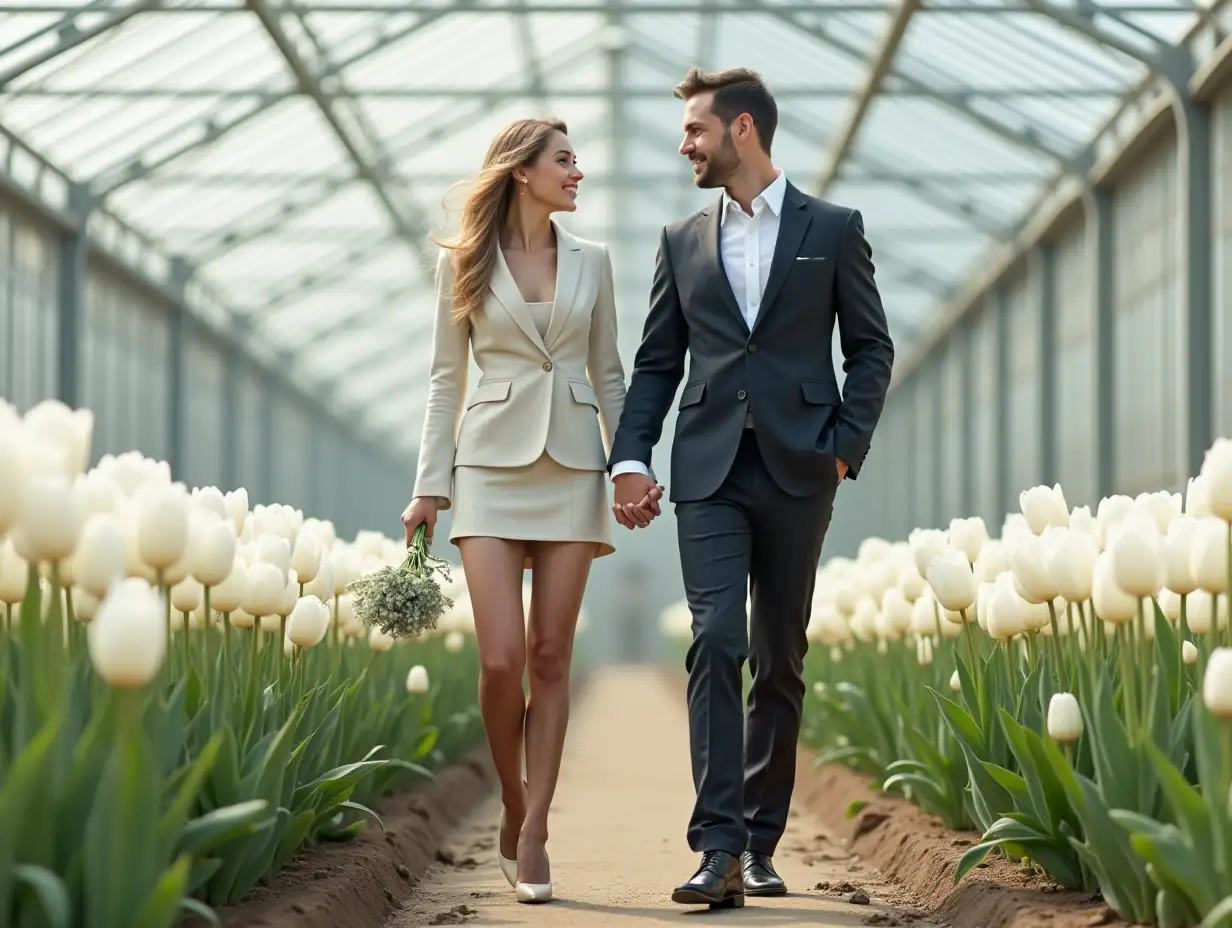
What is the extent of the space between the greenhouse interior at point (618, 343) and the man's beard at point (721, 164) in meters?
0.40

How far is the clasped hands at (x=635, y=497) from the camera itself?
15.1 ft

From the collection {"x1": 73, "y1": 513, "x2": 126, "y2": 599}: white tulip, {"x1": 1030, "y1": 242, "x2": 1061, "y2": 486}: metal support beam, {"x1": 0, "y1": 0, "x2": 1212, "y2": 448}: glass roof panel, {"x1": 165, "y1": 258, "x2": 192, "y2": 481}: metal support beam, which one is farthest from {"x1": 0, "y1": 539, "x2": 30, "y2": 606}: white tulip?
{"x1": 165, "y1": 258, "x2": 192, "y2": 481}: metal support beam

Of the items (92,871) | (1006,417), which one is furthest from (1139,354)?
(92,871)

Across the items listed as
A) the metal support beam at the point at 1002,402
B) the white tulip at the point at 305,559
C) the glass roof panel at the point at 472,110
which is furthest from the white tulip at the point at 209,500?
the metal support beam at the point at 1002,402

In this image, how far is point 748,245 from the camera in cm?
470

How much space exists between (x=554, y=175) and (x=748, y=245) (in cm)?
53

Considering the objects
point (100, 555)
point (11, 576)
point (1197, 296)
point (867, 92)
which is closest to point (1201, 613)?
point (100, 555)

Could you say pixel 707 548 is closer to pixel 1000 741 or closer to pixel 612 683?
pixel 1000 741

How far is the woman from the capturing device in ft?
15.5

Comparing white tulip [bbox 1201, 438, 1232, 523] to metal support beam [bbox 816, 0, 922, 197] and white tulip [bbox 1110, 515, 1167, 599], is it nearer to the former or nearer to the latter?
white tulip [bbox 1110, 515, 1167, 599]

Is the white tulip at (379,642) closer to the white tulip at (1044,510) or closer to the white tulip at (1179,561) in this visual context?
the white tulip at (1044,510)

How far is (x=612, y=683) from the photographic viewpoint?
26.1 m

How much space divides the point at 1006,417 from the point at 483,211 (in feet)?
57.1

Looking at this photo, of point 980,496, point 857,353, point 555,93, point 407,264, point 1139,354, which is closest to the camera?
point 857,353
